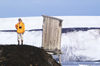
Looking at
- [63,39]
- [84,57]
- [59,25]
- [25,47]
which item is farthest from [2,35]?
[25,47]

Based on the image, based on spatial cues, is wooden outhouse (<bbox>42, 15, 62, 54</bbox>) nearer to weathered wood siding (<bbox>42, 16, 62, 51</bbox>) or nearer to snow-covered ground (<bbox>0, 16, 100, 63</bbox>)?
weathered wood siding (<bbox>42, 16, 62, 51</bbox>)

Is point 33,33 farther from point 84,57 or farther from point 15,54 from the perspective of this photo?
point 15,54

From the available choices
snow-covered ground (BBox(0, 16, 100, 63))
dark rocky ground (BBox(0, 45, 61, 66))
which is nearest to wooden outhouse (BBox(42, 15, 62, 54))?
dark rocky ground (BBox(0, 45, 61, 66))

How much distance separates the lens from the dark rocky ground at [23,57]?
6.61 meters

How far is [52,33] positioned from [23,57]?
7084 millimetres

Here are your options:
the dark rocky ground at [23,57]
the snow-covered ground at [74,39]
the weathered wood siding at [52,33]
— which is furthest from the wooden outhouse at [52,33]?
the snow-covered ground at [74,39]

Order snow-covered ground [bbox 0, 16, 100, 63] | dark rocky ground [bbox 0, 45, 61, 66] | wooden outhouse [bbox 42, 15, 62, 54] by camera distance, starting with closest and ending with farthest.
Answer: dark rocky ground [bbox 0, 45, 61, 66] → wooden outhouse [bbox 42, 15, 62, 54] → snow-covered ground [bbox 0, 16, 100, 63]

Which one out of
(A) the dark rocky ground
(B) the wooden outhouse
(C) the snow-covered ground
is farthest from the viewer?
(C) the snow-covered ground

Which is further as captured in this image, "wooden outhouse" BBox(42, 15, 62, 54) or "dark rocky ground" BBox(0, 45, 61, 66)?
"wooden outhouse" BBox(42, 15, 62, 54)

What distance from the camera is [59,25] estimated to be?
44.2 feet

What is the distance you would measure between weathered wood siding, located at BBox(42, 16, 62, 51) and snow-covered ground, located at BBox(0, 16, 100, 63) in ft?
83.8

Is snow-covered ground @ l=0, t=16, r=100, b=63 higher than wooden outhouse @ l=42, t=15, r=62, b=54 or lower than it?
lower

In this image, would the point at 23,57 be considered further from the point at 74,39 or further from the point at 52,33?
the point at 74,39

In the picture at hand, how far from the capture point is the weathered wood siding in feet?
44.2
